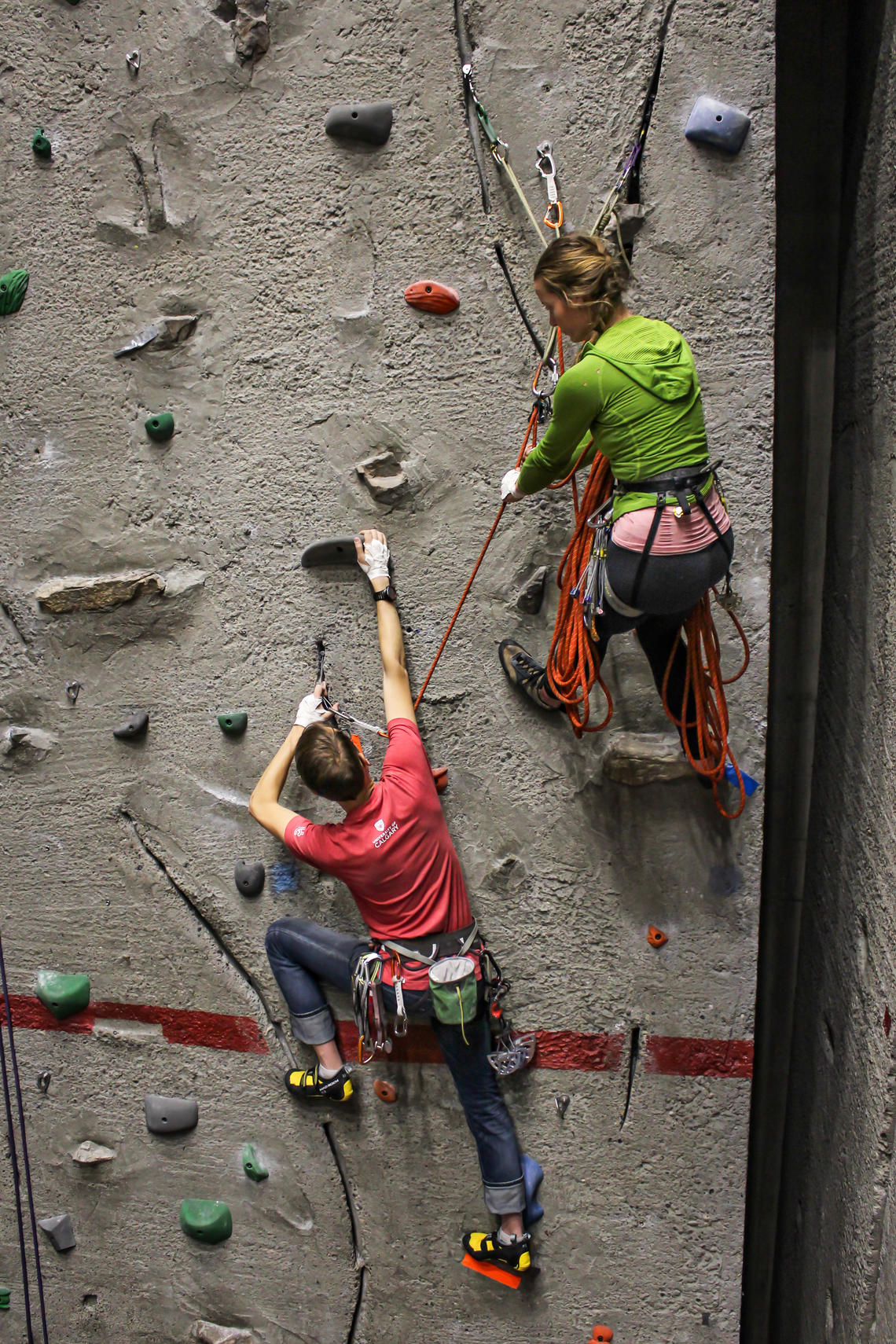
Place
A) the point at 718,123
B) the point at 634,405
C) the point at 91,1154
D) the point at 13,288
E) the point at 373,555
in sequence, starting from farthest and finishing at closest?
the point at 91,1154
the point at 13,288
the point at 373,555
the point at 718,123
the point at 634,405

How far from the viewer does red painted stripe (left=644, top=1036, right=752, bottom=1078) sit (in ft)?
7.23

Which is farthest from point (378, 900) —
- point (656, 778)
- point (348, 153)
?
point (348, 153)

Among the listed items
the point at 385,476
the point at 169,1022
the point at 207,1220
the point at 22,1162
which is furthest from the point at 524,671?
the point at 22,1162

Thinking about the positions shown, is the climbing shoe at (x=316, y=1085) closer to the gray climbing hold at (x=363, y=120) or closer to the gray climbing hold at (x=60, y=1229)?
the gray climbing hold at (x=60, y=1229)

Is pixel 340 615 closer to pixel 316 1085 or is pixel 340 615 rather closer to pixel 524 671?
pixel 524 671

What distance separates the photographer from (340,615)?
7.35 ft

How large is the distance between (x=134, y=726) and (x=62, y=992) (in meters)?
0.72

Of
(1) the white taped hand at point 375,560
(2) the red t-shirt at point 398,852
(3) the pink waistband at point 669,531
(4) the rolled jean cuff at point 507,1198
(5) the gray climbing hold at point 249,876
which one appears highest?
(3) the pink waistband at point 669,531

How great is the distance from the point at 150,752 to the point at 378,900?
0.68 metres

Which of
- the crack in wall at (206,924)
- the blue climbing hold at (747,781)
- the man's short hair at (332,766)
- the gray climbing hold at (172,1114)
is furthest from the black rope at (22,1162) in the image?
the blue climbing hold at (747,781)

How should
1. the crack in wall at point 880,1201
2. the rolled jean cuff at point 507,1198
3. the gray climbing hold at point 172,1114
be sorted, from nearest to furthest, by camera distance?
the crack in wall at point 880,1201
the rolled jean cuff at point 507,1198
the gray climbing hold at point 172,1114

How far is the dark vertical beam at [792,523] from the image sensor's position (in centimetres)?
244

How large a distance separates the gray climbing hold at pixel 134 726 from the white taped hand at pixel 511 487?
102 cm

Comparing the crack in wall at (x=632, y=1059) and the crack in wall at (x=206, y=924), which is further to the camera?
the crack in wall at (x=206, y=924)
